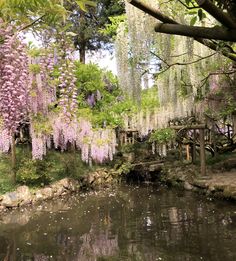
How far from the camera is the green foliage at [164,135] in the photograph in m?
12.5

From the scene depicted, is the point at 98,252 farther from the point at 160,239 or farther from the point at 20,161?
the point at 20,161

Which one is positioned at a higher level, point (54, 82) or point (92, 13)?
point (92, 13)

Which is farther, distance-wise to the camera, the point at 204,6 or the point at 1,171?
the point at 1,171

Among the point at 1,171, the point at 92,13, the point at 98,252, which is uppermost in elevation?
the point at 92,13

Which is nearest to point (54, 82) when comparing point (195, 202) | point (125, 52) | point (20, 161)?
point (20, 161)

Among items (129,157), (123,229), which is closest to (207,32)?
(123,229)

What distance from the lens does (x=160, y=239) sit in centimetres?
650

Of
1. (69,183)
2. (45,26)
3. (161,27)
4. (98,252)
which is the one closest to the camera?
(161,27)

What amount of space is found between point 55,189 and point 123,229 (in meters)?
4.86

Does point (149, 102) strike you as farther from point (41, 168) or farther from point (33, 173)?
point (33, 173)

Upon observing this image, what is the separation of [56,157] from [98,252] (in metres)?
7.45

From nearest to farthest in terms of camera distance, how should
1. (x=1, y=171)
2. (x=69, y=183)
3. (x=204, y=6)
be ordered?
1. (x=204, y=6)
2. (x=1, y=171)
3. (x=69, y=183)

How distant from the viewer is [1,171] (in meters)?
11.6

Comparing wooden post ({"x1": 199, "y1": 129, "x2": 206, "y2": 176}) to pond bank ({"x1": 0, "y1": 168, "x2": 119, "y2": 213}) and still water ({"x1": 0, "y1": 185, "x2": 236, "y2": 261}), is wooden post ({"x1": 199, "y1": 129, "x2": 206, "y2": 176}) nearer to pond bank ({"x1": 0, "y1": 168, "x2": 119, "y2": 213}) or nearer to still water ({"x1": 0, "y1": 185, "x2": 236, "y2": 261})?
still water ({"x1": 0, "y1": 185, "x2": 236, "y2": 261})
